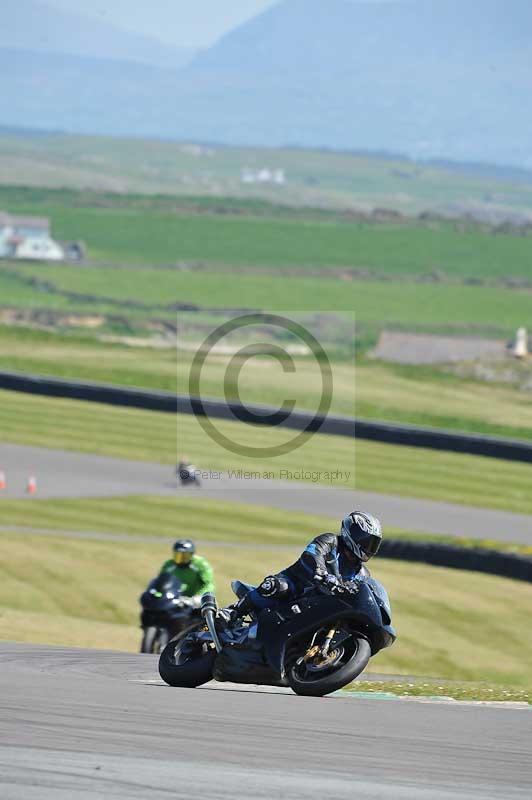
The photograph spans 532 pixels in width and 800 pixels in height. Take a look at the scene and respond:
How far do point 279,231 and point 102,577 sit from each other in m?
159

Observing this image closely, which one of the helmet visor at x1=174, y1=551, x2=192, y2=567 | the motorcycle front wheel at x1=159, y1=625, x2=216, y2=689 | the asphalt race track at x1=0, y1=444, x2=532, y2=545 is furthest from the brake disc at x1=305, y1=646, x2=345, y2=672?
the asphalt race track at x1=0, y1=444, x2=532, y2=545

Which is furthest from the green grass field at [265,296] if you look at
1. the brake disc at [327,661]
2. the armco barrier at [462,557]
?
the brake disc at [327,661]

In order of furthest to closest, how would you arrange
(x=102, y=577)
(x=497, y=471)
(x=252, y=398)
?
(x=252, y=398)
(x=497, y=471)
(x=102, y=577)

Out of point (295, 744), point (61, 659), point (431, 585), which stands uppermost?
point (295, 744)

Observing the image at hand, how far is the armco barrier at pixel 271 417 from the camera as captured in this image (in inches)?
1702

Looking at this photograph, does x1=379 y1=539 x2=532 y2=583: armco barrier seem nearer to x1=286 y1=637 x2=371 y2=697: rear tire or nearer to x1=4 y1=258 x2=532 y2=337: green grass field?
x1=286 y1=637 x2=371 y2=697: rear tire

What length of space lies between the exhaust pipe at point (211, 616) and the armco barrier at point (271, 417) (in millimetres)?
32314

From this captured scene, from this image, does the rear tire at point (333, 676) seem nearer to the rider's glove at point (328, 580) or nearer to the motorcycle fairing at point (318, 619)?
the motorcycle fairing at point (318, 619)

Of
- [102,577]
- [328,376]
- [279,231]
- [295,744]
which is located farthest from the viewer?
[279,231]

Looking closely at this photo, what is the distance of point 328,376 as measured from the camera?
65.0 metres

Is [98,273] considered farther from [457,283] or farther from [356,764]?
[356,764]

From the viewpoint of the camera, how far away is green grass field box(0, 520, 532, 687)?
20984mm

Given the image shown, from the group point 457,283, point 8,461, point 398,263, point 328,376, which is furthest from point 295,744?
point 398,263

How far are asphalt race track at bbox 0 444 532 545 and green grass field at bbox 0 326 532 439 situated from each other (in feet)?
44.0
